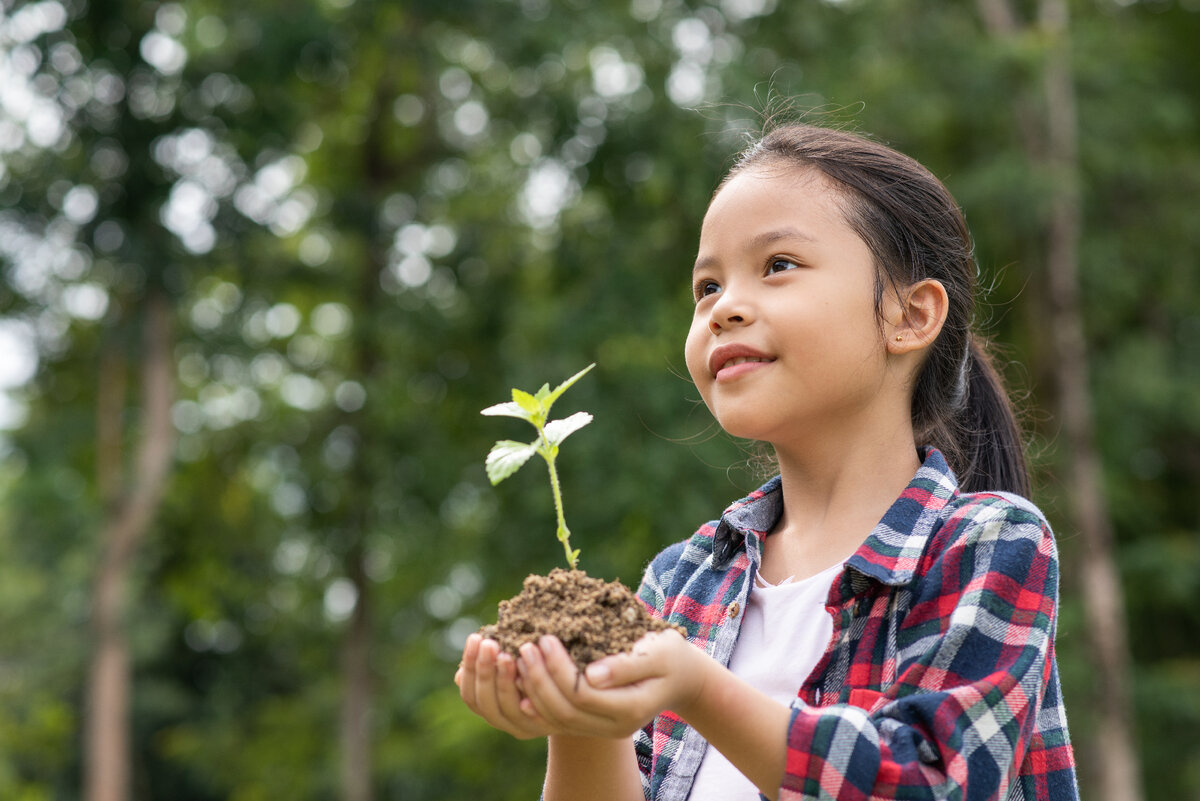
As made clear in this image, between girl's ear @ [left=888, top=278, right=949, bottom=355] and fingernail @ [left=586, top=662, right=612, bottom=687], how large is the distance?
69 cm

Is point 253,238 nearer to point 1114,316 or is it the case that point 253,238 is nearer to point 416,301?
point 416,301

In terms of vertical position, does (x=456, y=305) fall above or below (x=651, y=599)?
above

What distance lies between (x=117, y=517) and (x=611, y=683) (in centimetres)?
999

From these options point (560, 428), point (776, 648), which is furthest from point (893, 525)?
point (560, 428)

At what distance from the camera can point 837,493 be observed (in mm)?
1678

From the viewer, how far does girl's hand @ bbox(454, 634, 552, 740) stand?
1.27m

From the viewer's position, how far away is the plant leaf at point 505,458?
144 centimetres

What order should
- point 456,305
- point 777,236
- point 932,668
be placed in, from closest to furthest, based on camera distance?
1. point 932,668
2. point 777,236
3. point 456,305

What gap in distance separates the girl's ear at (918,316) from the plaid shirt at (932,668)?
17 centimetres

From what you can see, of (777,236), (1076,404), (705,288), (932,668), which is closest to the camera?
(932,668)

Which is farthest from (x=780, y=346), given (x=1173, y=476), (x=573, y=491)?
(x=1173, y=476)

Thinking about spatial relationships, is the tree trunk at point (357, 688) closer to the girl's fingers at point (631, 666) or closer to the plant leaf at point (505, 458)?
the plant leaf at point (505, 458)

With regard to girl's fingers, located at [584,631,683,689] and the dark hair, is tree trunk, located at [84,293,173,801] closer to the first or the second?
the dark hair

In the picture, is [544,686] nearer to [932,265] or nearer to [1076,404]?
[932,265]
